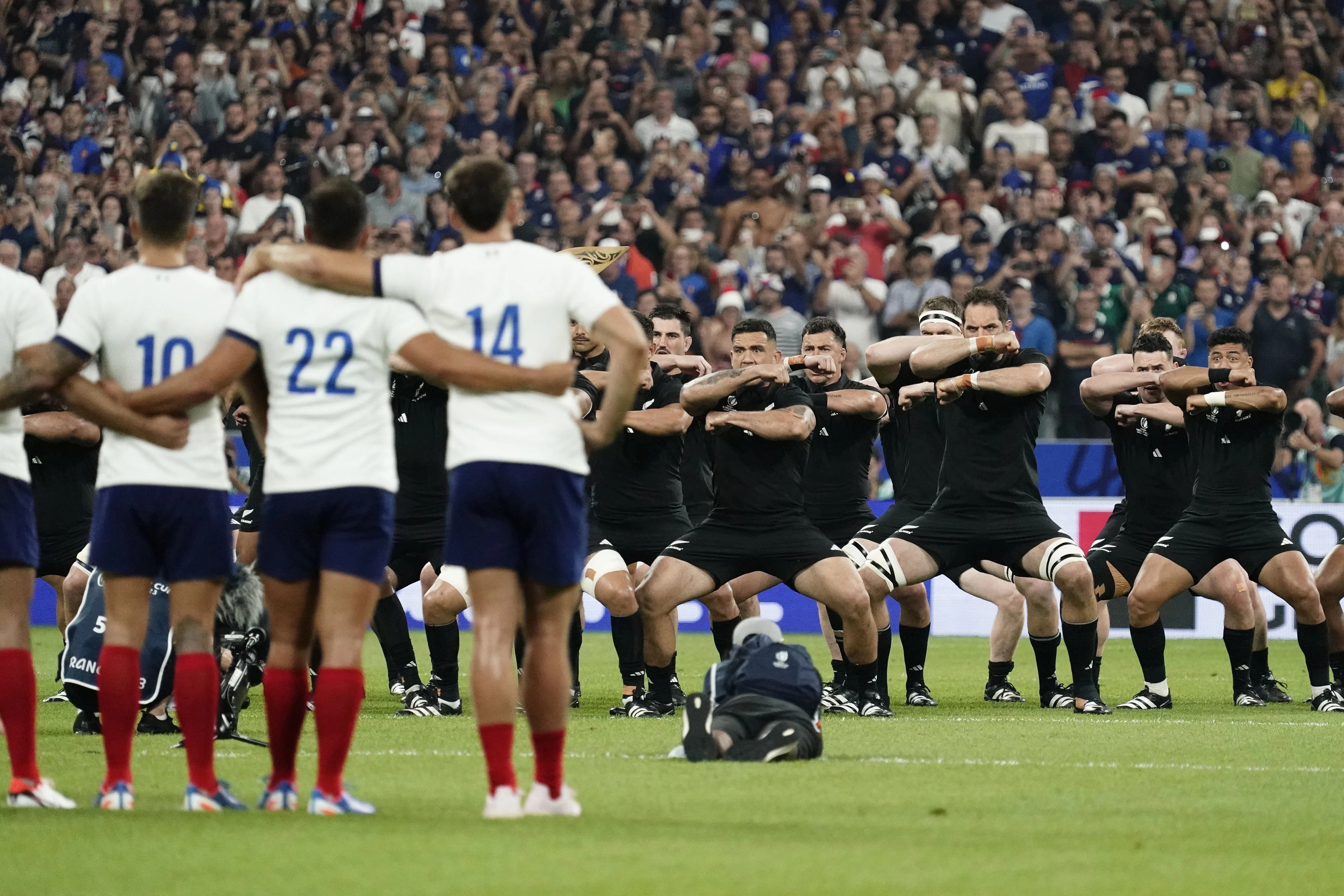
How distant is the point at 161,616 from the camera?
9219 mm

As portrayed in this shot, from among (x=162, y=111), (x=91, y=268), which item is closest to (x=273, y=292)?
(x=91, y=268)

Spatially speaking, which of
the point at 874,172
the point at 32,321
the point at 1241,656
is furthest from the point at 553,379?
the point at 874,172

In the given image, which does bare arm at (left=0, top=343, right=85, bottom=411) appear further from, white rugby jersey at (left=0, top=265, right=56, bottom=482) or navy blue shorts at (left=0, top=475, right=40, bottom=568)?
navy blue shorts at (left=0, top=475, right=40, bottom=568)

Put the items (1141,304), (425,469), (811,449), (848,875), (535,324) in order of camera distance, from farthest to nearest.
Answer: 1. (1141,304)
2. (811,449)
3. (425,469)
4. (535,324)
5. (848,875)

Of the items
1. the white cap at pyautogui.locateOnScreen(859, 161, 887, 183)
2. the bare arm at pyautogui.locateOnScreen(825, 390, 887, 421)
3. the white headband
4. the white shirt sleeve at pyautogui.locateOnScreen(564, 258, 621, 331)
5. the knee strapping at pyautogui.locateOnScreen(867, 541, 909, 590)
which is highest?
the white cap at pyautogui.locateOnScreen(859, 161, 887, 183)

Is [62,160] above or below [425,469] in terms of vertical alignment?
above

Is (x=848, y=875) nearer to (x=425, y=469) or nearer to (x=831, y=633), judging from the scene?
(x=425, y=469)

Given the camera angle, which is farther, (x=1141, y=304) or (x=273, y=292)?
(x=1141, y=304)

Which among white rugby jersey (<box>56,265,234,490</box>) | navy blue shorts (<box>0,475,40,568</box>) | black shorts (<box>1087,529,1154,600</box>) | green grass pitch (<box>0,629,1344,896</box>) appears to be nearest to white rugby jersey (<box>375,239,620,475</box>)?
white rugby jersey (<box>56,265,234,490</box>)

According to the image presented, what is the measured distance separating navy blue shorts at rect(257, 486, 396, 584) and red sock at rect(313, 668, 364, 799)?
0.34m

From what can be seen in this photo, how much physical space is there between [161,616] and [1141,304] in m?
12.5

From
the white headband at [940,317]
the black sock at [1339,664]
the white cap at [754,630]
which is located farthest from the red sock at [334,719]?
the black sock at [1339,664]

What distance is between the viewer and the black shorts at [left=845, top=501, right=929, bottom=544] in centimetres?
1178

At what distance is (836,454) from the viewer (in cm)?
1202
